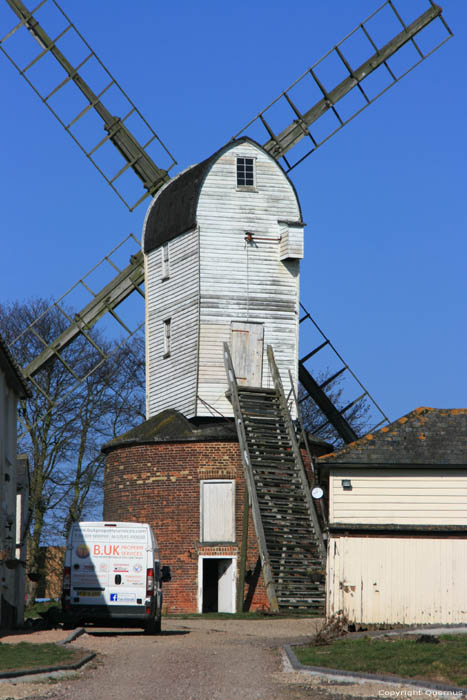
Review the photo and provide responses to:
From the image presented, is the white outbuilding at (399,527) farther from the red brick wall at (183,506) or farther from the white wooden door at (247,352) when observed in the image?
the white wooden door at (247,352)

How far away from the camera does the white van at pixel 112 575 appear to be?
25.2m

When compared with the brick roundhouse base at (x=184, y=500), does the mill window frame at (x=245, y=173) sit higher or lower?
higher

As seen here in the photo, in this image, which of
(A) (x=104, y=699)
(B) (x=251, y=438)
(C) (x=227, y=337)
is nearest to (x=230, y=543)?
(B) (x=251, y=438)

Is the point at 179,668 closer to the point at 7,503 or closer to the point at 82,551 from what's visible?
the point at 82,551

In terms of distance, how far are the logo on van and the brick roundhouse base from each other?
10.8 m

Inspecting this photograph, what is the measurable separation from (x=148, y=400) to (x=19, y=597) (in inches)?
466

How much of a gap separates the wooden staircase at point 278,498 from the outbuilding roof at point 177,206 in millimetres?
4723

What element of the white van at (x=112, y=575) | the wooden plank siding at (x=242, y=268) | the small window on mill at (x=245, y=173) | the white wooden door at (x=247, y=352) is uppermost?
the small window on mill at (x=245, y=173)

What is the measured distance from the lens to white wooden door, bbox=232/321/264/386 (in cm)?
3872

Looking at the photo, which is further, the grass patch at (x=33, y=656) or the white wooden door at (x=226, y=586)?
the white wooden door at (x=226, y=586)

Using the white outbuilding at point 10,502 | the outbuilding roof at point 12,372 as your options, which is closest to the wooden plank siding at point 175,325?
the white outbuilding at point 10,502

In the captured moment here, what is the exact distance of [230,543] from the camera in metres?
36.6

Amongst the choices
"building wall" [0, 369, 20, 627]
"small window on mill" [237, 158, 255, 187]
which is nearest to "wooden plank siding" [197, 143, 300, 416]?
"small window on mill" [237, 158, 255, 187]

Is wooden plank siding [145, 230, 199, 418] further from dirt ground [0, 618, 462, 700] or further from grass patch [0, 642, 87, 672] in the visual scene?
grass patch [0, 642, 87, 672]
